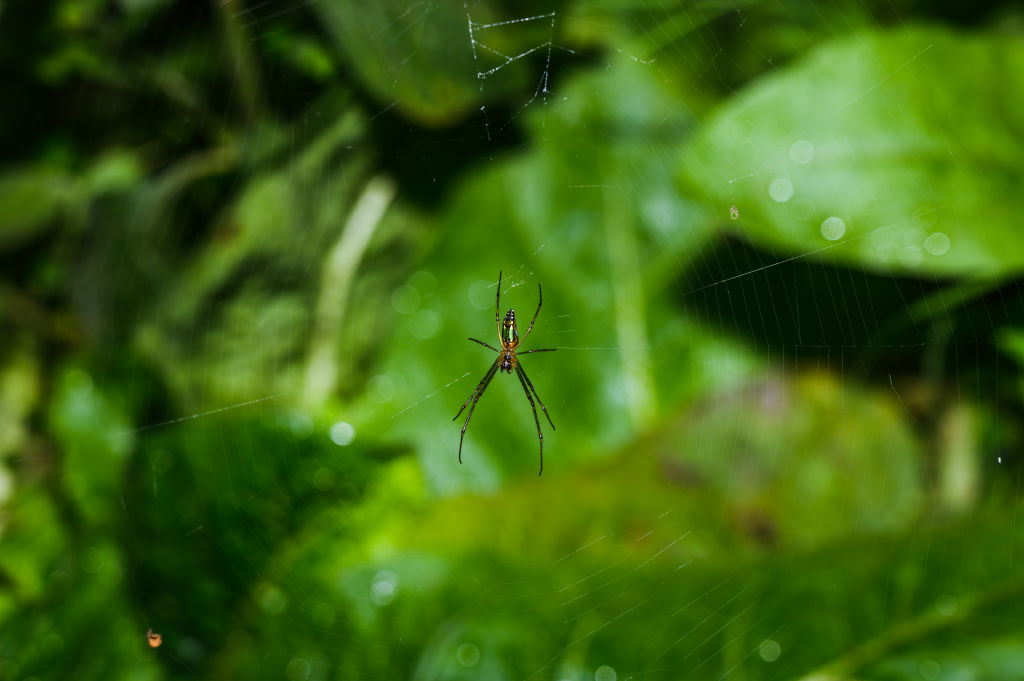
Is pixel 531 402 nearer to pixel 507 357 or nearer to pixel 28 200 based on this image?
pixel 507 357

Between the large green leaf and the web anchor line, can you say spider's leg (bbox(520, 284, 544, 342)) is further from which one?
the large green leaf

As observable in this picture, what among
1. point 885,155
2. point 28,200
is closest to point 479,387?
point 885,155

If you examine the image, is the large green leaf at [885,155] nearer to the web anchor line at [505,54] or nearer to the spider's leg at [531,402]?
the web anchor line at [505,54]

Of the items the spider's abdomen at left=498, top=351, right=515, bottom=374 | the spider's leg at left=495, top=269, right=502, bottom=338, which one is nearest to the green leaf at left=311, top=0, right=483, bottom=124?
the spider's leg at left=495, top=269, right=502, bottom=338

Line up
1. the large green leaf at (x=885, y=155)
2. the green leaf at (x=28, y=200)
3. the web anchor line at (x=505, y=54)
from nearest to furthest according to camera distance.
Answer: the large green leaf at (x=885, y=155) → the web anchor line at (x=505, y=54) → the green leaf at (x=28, y=200)

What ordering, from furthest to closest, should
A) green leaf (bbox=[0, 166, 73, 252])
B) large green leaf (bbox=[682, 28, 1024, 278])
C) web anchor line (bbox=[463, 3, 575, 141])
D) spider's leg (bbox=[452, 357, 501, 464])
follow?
green leaf (bbox=[0, 166, 73, 252]), spider's leg (bbox=[452, 357, 501, 464]), web anchor line (bbox=[463, 3, 575, 141]), large green leaf (bbox=[682, 28, 1024, 278])

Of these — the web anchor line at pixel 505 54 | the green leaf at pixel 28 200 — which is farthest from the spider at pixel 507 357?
the green leaf at pixel 28 200

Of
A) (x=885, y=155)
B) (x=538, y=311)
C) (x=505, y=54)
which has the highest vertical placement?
(x=505, y=54)

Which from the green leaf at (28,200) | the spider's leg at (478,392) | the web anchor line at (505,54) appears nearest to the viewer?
the web anchor line at (505,54)
